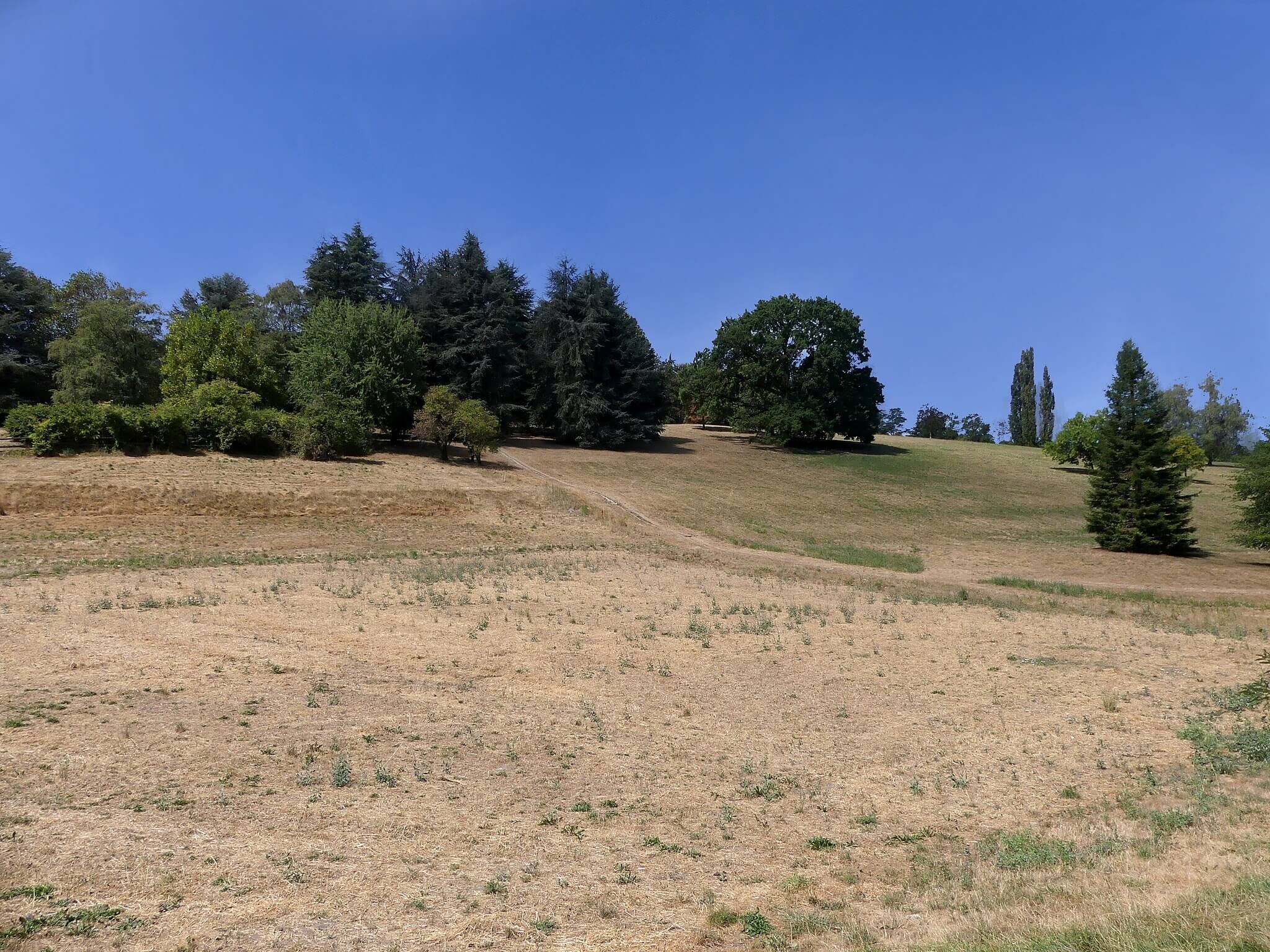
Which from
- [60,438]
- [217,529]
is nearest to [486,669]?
[217,529]

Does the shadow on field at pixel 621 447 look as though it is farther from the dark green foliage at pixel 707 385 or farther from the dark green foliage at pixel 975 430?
the dark green foliage at pixel 975 430

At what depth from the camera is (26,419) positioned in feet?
113

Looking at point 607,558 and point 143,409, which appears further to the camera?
point 143,409

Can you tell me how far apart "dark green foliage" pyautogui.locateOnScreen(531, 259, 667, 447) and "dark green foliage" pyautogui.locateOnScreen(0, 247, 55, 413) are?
31.5 meters

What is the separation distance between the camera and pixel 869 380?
6800cm

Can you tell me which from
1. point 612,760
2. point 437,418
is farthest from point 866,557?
point 437,418

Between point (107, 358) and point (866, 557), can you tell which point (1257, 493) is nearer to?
point (866, 557)

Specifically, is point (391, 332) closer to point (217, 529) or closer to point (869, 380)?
point (217, 529)

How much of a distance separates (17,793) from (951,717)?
10437mm

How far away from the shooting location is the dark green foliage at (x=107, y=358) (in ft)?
151

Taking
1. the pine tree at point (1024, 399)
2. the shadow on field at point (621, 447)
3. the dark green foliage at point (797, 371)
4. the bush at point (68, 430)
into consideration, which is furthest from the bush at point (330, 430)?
the pine tree at point (1024, 399)

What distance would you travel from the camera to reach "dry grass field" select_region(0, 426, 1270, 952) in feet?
18.3

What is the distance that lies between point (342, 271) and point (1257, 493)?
54.2 m

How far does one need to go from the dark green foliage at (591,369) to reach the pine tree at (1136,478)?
3217cm
